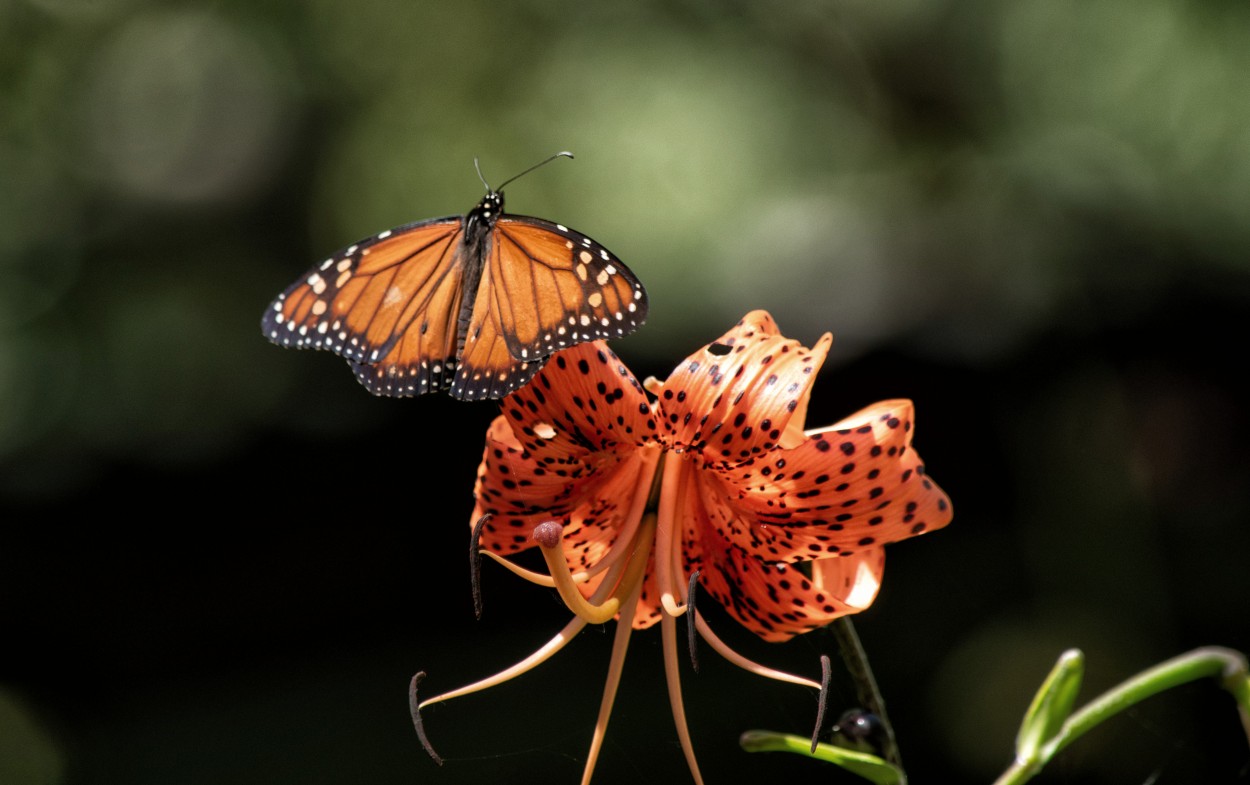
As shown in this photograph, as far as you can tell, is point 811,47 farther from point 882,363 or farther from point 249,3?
point 249,3

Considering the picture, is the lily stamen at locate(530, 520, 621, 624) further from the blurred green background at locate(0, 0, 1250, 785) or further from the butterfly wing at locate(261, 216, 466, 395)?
the blurred green background at locate(0, 0, 1250, 785)

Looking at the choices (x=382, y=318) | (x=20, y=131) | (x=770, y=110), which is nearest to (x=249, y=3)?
(x=20, y=131)

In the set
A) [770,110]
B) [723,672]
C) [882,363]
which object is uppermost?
[770,110]

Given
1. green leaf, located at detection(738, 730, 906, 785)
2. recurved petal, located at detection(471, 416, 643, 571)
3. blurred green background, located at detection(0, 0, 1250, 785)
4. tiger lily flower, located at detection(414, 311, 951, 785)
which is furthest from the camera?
blurred green background, located at detection(0, 0, 1250, 785)

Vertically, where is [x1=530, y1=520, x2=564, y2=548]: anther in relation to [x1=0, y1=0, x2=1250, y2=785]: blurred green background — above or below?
below

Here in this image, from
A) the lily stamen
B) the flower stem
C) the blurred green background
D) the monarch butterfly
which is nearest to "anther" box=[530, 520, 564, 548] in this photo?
the lily stamen

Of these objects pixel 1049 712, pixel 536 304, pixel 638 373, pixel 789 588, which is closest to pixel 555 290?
pixel 536 304

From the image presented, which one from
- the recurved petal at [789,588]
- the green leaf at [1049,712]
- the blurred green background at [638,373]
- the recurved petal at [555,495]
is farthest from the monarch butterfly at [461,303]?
the blurred green background at [638,373]
